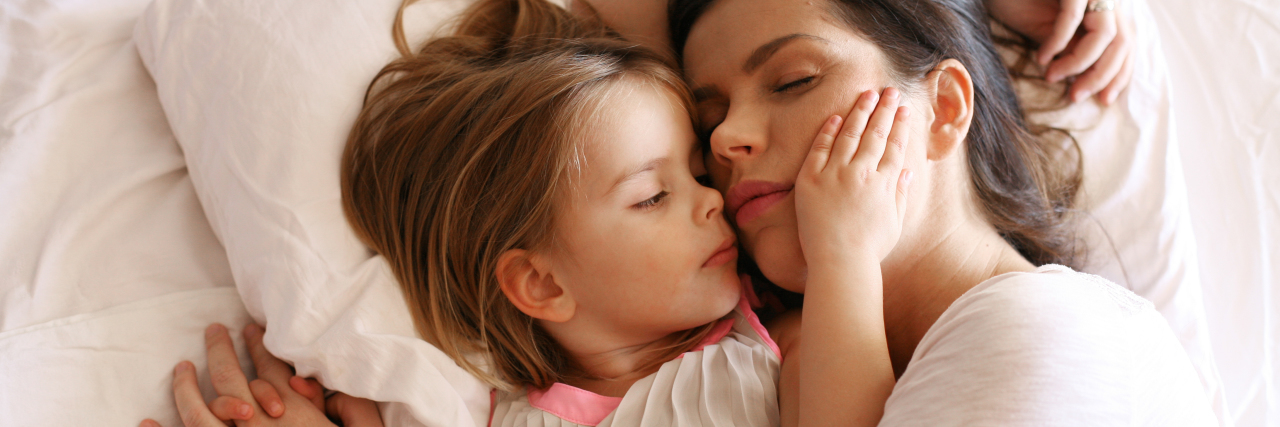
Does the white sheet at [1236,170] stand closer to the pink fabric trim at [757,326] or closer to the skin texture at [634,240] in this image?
the pink fabric trim at [757,326]

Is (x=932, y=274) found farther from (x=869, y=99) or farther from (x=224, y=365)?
(x=224, y=365)

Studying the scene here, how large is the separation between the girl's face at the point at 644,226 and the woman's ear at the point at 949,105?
0.41 m

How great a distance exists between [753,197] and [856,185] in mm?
208

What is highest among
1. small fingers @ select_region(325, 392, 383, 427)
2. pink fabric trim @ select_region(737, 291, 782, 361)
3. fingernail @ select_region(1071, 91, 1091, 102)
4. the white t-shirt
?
fingernail @ select_region(1071, 91, 1091, 102)

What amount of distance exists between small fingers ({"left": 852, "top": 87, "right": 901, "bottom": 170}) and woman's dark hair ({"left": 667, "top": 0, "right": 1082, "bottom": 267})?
0.07 meters

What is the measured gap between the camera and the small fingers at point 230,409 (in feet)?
4.35

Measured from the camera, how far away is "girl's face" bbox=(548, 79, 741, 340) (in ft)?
4.28

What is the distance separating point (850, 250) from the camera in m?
1.20

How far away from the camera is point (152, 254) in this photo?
1.50m

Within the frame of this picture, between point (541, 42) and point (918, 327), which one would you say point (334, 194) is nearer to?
point (541, 42)

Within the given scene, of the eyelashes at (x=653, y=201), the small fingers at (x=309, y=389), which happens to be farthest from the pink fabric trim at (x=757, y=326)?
the small fingers at (x=309, y=389)

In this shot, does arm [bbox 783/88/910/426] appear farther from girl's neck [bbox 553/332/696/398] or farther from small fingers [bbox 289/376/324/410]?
small fingers [bbox 289/376/324/410]

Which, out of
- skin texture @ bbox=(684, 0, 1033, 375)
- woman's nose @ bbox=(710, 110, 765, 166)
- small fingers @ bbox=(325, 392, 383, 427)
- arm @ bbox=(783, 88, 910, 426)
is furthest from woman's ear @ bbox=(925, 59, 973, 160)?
small fingers @ bbox=(325, 392, 383, 427)

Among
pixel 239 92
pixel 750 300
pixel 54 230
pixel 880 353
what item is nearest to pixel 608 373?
pixel 750 300
